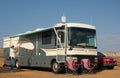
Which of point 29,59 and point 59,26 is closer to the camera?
point 59,26

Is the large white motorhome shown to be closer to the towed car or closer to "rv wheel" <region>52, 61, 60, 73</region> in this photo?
"rv wheel" <region>52, 61, 60, 73</region>

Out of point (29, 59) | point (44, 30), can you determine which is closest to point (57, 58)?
point (44, 30)

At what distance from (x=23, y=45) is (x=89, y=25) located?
23.1 ft

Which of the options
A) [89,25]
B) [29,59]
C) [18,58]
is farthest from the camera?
[18,58]

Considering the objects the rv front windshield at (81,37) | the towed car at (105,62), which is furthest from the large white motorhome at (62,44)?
the towed car at (105,62)

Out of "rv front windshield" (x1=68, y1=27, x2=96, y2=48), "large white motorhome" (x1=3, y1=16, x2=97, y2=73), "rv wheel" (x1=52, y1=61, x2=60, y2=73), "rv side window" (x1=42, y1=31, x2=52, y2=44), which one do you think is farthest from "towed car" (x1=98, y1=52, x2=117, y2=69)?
"rv side window" (x1=42, y1=31, x2=52, y2=44)

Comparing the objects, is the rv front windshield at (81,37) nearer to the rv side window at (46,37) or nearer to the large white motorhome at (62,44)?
the large white motorhome at (62,44)

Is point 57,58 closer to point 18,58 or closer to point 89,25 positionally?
point 89,25

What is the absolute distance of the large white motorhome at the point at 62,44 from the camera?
1717 cm

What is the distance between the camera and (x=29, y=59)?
21.7 meters

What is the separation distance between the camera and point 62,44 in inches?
687

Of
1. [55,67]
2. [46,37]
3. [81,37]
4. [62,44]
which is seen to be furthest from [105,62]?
[46,37]

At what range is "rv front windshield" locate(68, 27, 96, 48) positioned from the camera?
677 inches

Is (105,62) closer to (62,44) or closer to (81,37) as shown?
(81,37)
